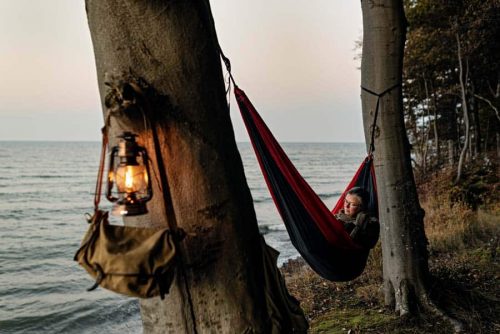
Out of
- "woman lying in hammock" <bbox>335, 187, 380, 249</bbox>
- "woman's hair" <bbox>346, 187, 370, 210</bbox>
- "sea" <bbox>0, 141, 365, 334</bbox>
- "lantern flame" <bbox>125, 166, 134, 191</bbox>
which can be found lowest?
"sea" <bbox>0, 141, 365, 334</bbox>

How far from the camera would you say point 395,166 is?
2.77 metres

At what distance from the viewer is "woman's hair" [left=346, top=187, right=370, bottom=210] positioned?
3.07 m

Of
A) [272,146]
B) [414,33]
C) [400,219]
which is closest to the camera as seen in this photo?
[272,146]

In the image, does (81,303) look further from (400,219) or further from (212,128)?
(212,128)

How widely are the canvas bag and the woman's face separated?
2346 mm

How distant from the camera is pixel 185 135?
1000 mm

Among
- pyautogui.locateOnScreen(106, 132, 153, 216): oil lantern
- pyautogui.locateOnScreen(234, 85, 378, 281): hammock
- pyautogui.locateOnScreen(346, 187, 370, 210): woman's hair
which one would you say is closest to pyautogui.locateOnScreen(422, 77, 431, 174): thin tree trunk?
pyautogui.locateOnScreen(346, 187, 370, 210): woman's hair

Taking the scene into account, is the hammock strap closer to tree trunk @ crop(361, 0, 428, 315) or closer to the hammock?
tree trunk @ crop(361, 0, 428, 315)

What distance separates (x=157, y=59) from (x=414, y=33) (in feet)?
30.9

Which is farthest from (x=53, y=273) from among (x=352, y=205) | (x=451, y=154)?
(x=451, y=154)

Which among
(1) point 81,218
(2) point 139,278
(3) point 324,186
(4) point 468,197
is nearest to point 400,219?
(2) point 139,278

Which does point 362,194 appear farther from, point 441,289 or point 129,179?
point 129,179

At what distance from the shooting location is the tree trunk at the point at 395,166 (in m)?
2.78

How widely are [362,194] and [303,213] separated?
98 centimetres
